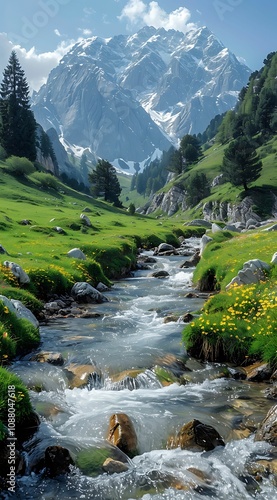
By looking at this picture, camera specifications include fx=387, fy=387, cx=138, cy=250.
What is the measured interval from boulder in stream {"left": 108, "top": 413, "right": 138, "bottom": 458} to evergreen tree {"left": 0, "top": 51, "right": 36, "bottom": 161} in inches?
4534

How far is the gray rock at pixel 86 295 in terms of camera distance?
2384cm

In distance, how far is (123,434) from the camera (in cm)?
927

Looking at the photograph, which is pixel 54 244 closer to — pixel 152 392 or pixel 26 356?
pixel 26 356

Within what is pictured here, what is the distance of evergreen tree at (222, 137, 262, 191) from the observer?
107 meters

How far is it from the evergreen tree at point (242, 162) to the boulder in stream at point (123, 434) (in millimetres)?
104717

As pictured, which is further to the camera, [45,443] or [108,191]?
[108,191]

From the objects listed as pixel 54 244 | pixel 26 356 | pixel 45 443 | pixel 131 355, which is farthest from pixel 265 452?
pixel 54 244

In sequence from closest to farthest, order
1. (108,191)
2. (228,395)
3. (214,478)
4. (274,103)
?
(214,478)
(228,395)
(108,191)
(274,103)

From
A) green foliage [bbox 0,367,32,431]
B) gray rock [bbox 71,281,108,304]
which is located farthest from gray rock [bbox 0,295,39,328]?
gray rock [bbox 71,281,108,304]

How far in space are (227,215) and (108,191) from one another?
38833 mm

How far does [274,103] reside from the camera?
152750mm

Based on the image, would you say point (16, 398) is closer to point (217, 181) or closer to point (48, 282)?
point (48, 282)

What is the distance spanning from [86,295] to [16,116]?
108m

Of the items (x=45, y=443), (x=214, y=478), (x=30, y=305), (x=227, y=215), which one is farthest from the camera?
(x=227, y=215)
